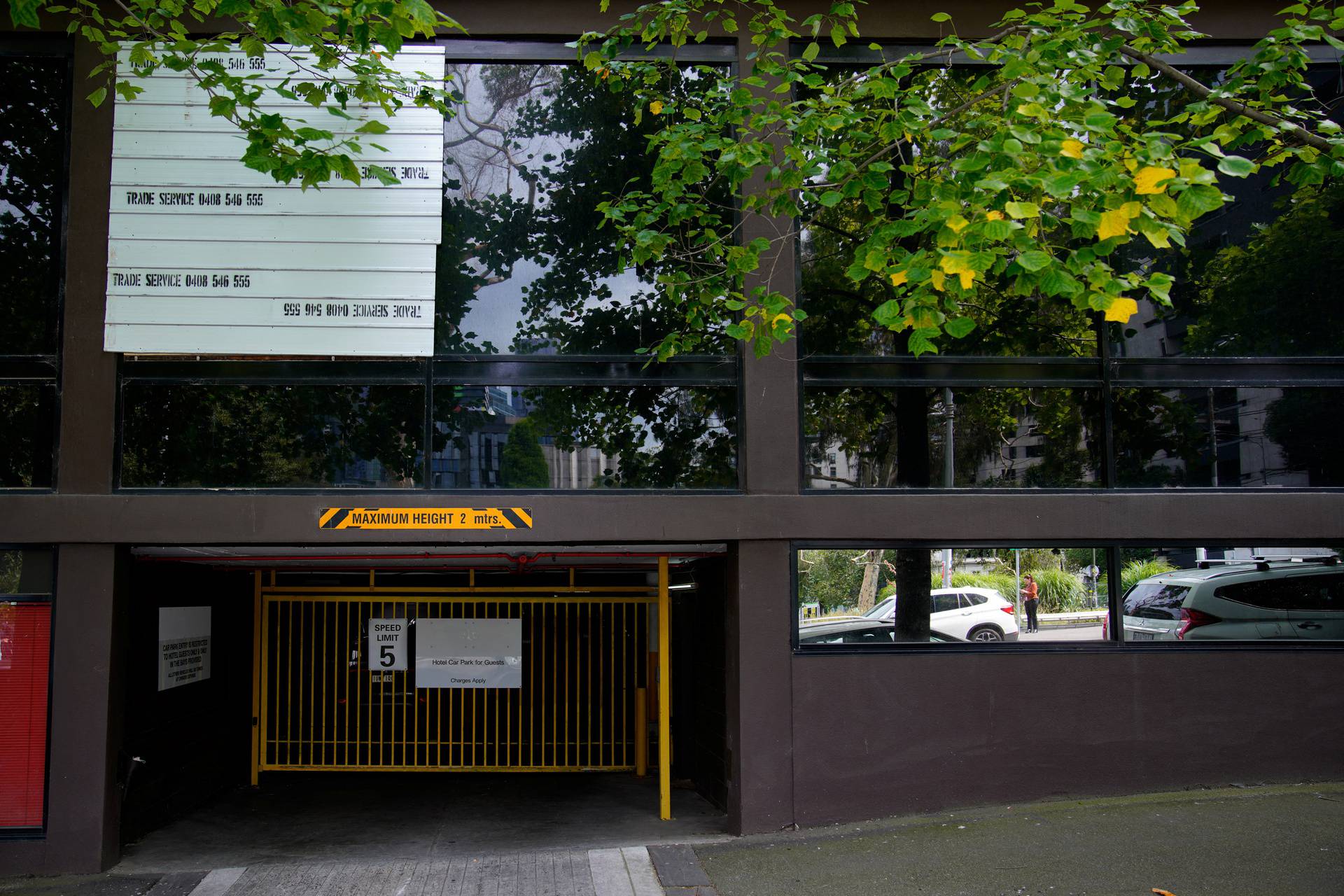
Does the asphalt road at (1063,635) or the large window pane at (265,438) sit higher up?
the large window pane at (265,438)

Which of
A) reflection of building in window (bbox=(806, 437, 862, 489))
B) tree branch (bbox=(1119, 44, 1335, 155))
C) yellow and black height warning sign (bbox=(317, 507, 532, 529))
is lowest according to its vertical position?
yellow and black height warning sign (bbox=(317, 507, 532, 529))

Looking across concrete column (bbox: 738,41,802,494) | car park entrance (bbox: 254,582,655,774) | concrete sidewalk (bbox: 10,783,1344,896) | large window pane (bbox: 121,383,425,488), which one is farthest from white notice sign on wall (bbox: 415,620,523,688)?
concrete column (bbox: 738,41,802,494)

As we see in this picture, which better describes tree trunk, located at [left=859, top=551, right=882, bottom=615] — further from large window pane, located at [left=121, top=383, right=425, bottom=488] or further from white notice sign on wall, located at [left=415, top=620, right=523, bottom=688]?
white notice sign on wall, located at [left=415, top=620, right=523, bottom=688]

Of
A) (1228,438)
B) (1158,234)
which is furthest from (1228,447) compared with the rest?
(1158,234)

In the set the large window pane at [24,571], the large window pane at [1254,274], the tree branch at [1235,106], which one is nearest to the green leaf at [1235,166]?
the tree branch at [1235,106]

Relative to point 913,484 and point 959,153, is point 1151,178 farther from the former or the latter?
point 913,484

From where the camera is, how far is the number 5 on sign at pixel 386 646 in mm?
11039

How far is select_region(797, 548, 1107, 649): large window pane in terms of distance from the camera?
27.3 ft

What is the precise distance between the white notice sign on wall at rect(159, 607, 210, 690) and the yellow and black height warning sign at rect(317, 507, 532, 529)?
218cm

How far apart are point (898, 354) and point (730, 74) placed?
2.72 meters

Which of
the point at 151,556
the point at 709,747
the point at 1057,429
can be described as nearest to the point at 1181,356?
the point at 1057,429

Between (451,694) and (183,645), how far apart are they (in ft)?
9.24

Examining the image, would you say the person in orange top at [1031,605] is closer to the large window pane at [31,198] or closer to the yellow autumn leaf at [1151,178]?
the yellow autumn leaf at [1151,178]

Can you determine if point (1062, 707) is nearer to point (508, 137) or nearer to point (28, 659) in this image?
point (508, 137)
